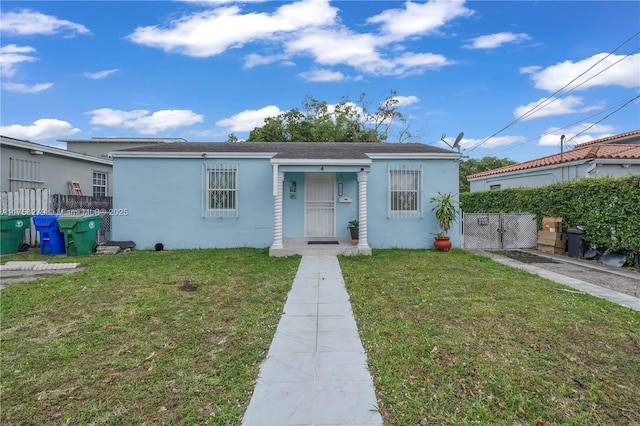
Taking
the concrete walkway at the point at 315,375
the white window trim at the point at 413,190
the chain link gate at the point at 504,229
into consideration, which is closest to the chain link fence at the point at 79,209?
the concrete walkway at the point at 315,375

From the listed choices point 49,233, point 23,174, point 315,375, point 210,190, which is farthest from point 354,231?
point 23,174

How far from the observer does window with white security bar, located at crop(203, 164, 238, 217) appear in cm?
995

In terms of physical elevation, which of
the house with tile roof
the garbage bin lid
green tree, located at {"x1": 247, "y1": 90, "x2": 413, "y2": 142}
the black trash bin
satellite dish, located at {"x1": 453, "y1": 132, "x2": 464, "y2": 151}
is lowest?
the black trash bin

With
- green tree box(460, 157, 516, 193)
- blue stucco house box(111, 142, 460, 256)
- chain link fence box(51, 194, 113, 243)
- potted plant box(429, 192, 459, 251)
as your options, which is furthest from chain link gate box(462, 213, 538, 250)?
green tree box(460, 157, 516, 193)

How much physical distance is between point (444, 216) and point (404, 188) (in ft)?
5.05

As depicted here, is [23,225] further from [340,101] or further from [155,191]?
[340,101]

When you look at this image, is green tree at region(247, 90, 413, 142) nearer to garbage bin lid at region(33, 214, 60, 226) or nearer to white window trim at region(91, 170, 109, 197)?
white window trim at region(91, 170, 109, 197)

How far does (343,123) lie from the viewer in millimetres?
25844

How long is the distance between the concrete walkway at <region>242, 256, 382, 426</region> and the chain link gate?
Result: 850 cm

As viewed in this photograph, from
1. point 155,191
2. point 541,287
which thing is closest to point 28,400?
point 541,287

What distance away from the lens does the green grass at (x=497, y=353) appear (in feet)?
7.66

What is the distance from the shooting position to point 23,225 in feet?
30.1

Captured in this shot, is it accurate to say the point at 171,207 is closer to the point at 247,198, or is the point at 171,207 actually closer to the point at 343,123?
the point at 247,198

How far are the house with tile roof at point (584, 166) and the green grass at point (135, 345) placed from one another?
12.7 metres
